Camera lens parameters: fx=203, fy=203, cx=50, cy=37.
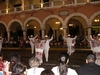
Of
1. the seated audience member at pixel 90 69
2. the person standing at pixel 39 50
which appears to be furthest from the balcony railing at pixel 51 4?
the seated audience member at pixel 90 69

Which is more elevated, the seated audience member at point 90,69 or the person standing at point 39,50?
the seated audience member at point 90,69

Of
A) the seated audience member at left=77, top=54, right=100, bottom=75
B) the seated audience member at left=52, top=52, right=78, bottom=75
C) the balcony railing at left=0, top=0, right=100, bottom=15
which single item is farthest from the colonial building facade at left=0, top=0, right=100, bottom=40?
the seated audience member at left=52, top=52, right=78, bottom=75

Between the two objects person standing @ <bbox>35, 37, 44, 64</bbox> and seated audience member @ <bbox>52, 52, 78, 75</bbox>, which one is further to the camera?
person standing @ <bbox>35, 37, 44, 64</bbox>

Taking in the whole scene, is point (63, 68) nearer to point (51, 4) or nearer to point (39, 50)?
point (39, 50)

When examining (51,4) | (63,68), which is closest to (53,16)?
(51,4)

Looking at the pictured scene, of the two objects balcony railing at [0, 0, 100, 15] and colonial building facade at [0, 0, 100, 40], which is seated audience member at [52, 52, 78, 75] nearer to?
colonial building facade at [0, 0, 100, 40]

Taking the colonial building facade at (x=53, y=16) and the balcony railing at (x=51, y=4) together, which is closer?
the colonial building facade at (x=53, y=16)

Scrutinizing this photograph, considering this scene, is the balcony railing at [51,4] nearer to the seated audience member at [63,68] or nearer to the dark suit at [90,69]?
the dark suit at [90,69]

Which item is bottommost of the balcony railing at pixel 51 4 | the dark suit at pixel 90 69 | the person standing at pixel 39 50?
the person standing at pixel 39 50

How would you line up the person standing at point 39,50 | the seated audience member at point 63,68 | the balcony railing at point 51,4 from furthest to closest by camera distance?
the balcony railing at point 51,4 < the person standing at point 39,50 < the seated audience member at point 63,68

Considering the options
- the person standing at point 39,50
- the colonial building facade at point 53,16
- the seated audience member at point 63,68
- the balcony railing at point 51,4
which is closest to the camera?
the seated audience member at point 63,68

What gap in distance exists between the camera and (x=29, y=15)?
89.0 feet

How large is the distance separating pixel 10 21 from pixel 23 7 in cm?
318

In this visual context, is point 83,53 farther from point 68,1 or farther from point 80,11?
point 68,1
